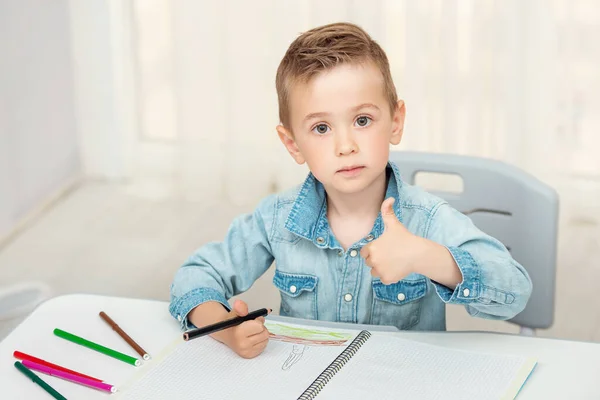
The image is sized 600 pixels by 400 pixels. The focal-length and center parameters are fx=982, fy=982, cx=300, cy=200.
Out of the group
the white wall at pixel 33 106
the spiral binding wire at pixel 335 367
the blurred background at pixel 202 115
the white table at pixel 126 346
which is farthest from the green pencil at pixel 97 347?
the white wall at pixel 33 106

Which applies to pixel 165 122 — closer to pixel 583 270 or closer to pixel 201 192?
pixel 201 192

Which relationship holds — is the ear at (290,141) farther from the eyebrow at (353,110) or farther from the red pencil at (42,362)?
the red pencil at (42,362)

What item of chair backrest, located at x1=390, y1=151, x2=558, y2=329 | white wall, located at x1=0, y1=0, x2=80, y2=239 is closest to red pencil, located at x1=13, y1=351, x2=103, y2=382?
chair backrest, located at x1=390, y1=151, x2=558, y2=329

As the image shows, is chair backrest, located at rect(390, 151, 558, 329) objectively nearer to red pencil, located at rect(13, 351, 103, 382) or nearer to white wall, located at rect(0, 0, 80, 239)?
red pencil, located at rect(13, 351, 103, 382)

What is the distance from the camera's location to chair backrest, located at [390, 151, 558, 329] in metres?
1.45

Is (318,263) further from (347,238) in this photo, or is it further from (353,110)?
(353,110)

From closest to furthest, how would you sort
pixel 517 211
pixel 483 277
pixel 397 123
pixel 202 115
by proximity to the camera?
pixel 483 277
pixel 397 123
pixel 517 211
pixel 202 115

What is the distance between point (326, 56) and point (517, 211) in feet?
1.43

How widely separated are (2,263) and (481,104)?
1.50 meters

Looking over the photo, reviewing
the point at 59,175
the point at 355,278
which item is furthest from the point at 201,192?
the point at 355,278

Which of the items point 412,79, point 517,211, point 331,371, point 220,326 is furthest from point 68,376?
point 412,79

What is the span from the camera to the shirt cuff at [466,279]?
1158 millimetres

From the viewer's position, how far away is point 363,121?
124 centimetres

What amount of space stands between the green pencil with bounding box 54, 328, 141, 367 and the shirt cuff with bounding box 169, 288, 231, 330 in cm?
11
